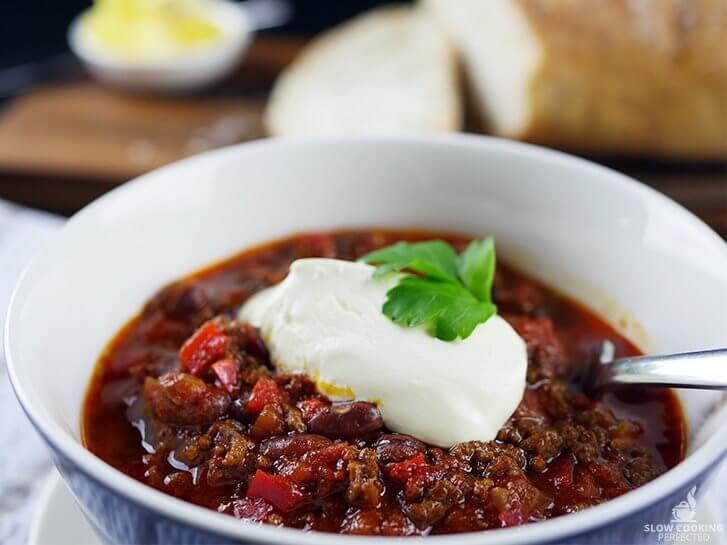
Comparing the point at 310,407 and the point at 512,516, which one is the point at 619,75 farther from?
the point at 512,516

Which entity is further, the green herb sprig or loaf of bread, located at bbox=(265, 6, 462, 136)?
loaf of bread, located at bbox=(265, 6, 462, 136)

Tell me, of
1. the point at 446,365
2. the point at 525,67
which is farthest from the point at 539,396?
the point at 525,67

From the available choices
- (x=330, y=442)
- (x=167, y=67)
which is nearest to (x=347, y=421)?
(x=330, y=442)

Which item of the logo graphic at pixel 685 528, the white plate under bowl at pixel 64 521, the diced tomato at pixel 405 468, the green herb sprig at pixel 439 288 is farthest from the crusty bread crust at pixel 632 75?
the diced tomato at pixel 405 468

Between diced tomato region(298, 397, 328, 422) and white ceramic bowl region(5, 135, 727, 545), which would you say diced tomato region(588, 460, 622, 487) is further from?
diced tomato region(298, 397, 328, 422)

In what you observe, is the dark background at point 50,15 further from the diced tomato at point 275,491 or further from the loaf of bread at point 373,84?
the diced tomato at point 275,491

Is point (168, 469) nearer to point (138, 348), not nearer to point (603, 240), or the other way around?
point (138, 348)

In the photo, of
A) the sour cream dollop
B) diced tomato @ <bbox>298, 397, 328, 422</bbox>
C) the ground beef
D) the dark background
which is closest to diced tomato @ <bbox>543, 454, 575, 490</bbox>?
the ground beef
